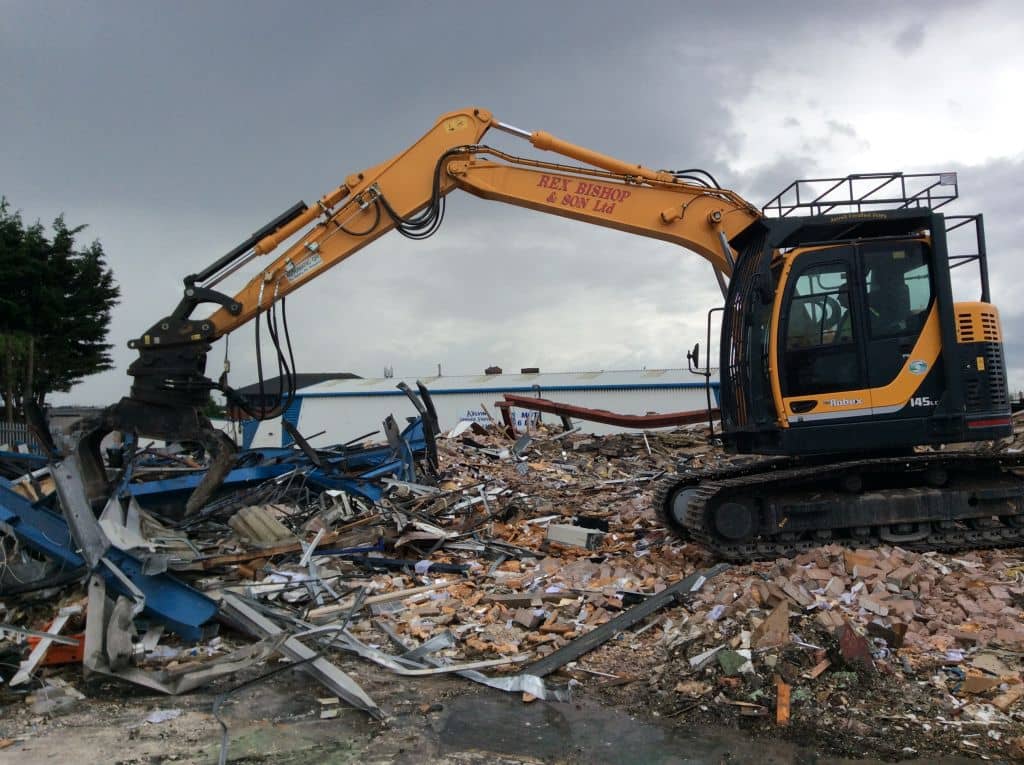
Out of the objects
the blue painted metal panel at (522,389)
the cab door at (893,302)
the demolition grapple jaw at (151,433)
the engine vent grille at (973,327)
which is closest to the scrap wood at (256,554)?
the demolition grapple jaw at (151,433)

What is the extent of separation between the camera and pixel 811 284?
7.66 meters

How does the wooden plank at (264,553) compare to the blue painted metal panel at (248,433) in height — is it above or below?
below

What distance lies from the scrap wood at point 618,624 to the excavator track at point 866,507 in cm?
→ 75

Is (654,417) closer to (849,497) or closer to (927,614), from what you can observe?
(849,497)

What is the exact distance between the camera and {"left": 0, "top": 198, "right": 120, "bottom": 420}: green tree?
26531 millimetres

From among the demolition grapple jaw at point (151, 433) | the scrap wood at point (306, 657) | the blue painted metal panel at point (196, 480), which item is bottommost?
the scrap wood at point (306, 657)

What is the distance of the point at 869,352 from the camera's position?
25.0ft

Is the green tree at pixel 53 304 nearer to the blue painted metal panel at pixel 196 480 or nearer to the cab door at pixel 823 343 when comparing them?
the blue painted metal panel at pixel 196 480

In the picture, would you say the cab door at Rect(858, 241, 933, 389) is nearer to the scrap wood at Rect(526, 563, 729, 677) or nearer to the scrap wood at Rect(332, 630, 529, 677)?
the scrap wood at Rect(526, 563, 729, 677)

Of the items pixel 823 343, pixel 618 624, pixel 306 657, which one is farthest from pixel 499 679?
pixel 823 343

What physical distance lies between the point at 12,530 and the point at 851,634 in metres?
6.10

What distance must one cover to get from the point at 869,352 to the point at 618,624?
349 centimetres

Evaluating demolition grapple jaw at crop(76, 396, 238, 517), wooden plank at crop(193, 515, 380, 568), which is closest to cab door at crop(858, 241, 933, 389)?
wooden plank at crop(193, 515, 380, 568)

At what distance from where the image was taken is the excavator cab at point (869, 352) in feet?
25.0
